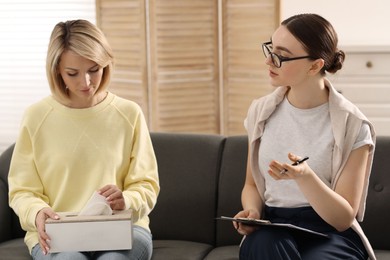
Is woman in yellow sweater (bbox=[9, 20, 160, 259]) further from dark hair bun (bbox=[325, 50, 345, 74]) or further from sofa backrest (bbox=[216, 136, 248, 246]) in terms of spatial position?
dark hair bun (bbox=[325, 50, 345, 74])

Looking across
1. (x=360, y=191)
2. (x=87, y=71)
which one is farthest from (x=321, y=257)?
(x=87, y=71)

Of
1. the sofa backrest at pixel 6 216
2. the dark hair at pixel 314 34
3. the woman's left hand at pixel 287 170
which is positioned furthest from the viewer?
the sofa backrest at pixel 6 216

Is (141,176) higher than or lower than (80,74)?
lower

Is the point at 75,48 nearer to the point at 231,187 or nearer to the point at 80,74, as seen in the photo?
the point at 80,74

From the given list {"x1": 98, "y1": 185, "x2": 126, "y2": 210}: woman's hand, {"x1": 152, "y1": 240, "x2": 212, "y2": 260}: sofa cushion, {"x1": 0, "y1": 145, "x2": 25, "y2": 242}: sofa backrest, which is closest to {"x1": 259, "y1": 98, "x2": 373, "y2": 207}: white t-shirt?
{"x1": 152, "y1": 240, "x2": 212, "y2": 260}: sofa cushion

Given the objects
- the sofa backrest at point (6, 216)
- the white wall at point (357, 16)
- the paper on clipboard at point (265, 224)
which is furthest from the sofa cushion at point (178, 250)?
the white wall at point (357, 16)

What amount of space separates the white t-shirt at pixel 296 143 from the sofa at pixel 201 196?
1.10 ft

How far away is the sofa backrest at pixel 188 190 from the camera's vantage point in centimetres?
280

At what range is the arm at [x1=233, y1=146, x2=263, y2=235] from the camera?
235cm

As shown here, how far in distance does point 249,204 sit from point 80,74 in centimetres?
66

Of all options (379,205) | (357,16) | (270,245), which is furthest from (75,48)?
(357,16)

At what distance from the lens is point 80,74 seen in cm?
242

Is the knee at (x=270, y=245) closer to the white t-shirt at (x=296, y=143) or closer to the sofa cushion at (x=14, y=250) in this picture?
the white t-shirt at (x=296, y=143)

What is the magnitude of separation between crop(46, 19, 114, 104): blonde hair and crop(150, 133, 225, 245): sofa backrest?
1.69 ft
